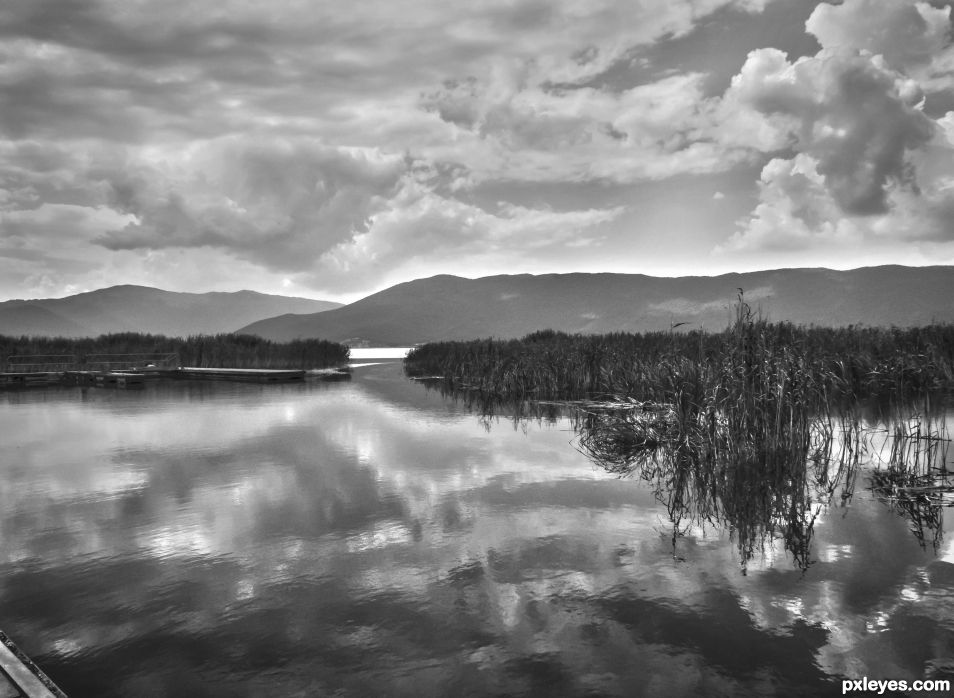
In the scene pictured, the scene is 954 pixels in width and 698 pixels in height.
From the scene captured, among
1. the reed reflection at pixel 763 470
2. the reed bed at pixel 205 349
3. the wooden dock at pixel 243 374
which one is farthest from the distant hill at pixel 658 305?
the reed reflection at pixel 763 470

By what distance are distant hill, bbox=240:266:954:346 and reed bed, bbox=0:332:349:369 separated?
113 meters

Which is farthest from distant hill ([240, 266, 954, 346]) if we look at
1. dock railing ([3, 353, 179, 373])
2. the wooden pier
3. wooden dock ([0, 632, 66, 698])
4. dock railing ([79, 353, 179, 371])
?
wooden dock ([0, 632, 66, 698])

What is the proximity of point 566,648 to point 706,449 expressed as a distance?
6.35 metres

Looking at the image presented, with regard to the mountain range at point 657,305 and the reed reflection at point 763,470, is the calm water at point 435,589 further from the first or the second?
the mountain range at point 657,305

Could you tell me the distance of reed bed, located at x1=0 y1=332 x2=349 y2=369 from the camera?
1622 inches

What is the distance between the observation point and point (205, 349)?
41781 mm

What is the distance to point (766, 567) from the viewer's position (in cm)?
608

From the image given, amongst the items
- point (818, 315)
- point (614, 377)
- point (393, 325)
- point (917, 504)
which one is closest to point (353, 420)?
point (614, 377)

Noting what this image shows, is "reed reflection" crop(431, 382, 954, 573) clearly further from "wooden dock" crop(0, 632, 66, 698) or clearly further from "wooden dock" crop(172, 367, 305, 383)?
"wooden dock" crop(172, 367, 305, 383)

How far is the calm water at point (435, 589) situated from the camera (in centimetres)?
421

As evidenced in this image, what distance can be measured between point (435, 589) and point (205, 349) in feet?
131

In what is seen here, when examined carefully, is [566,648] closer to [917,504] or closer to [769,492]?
[769,492]

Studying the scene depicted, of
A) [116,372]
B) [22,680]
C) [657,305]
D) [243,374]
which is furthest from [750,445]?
Result: [657,305]

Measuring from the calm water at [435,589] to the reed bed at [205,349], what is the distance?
31.1m
